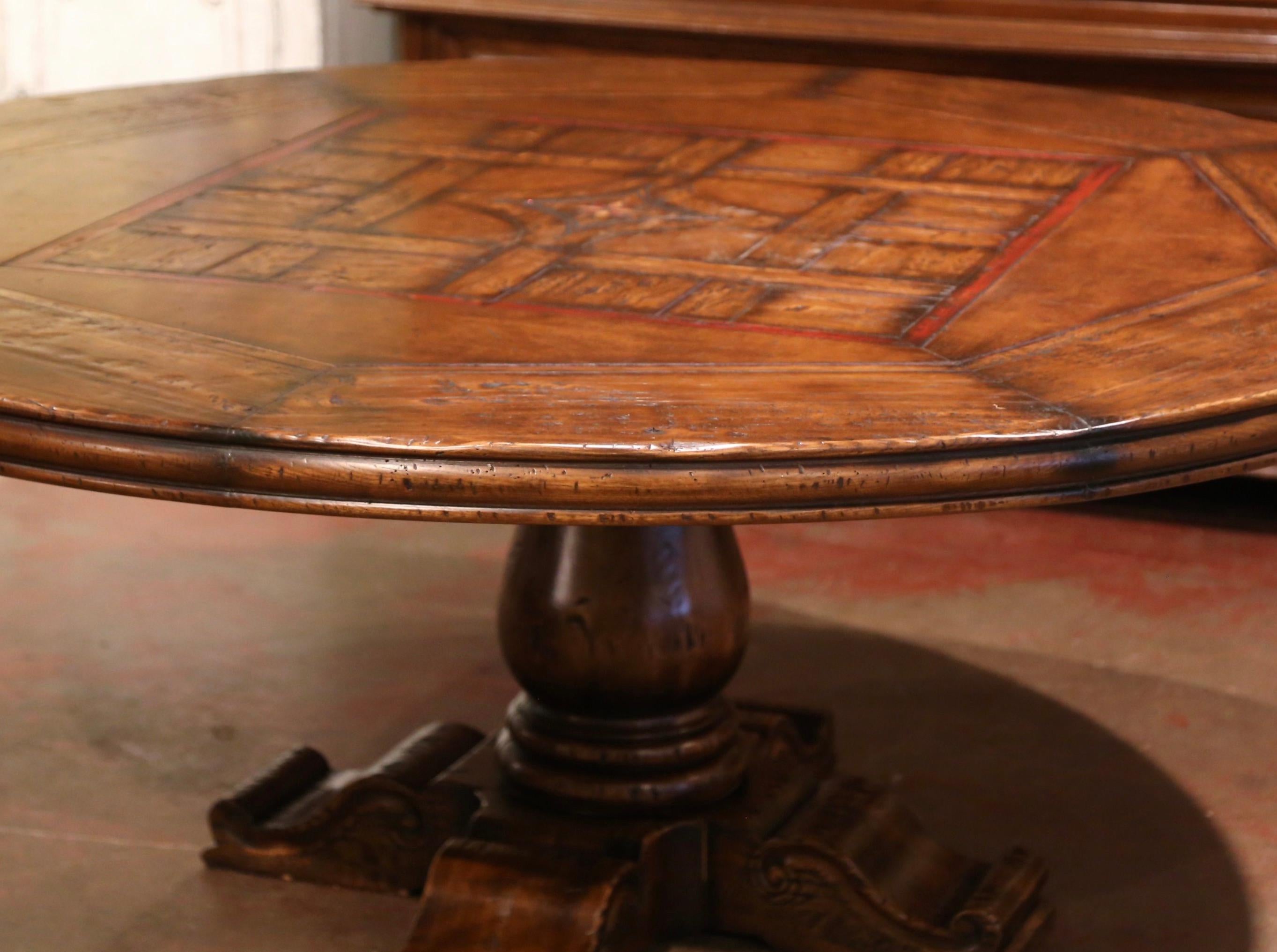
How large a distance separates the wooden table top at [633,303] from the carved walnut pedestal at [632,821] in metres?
0.37

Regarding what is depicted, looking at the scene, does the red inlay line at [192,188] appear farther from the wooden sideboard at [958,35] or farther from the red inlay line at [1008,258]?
the wooden sideboard at [958,35]

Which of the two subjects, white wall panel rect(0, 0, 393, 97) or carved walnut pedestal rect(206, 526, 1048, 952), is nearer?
carved walnut pedestal rect(206, 526, 1048, 952)

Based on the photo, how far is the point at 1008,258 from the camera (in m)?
1.41

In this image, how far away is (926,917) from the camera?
170 centimetres

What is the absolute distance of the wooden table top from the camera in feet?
3.22

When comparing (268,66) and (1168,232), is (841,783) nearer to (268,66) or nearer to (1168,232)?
(1168,232)

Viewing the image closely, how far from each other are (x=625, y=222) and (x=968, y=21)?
1.66 meters

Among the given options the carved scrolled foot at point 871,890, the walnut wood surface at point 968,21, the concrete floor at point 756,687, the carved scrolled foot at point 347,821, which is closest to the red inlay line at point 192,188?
the carved scrolled foot at point 347,821

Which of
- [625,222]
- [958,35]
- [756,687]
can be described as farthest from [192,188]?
[958,35]

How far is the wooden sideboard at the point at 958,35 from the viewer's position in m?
2.85

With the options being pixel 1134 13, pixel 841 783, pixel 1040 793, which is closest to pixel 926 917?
pixel 841 783

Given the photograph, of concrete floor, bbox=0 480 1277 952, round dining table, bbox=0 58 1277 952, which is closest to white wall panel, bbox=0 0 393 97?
concrete floor, bbox=0 480 1277 952

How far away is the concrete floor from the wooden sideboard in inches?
30.9

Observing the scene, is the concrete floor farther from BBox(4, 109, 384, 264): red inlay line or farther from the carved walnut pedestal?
BBox(4, 109, 384, 264): red inlay line
